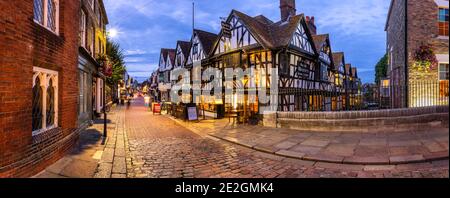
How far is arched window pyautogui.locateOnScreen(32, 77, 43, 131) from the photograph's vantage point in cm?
496

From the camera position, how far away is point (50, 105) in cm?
565

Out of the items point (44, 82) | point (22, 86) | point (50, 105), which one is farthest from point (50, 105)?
point (22, 86)

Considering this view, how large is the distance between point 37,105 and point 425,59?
15.4 m

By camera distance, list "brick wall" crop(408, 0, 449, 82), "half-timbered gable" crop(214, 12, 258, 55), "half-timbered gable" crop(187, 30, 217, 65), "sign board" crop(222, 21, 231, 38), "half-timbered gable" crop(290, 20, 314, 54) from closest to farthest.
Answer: "brick wall" crop(408, 0, 449, 82)
"half-timbered gable" crop(214, 12, 258, 55)
"half-timbered gable" crop(290, 20, 314, 54)
"sign board" crop(222, 21, 231, 38)
"half-timbered gable" crop(187, 30, 217, 65)

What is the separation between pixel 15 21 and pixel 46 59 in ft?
3.87

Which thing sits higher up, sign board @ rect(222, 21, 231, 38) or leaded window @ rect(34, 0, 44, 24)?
sign board @ rect(222, 21, 231, 38)

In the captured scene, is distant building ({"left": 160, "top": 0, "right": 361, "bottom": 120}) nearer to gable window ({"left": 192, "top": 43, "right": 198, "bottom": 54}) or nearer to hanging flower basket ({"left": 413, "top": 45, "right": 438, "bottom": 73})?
hanging flower basket ({"left": 413, "top": 45, "right": 438, "bottom": 73})

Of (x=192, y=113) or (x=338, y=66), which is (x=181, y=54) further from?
(x=338, y=66)

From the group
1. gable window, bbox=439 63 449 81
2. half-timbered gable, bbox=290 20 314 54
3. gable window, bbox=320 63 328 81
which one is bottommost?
gable window, bbox=439 63 449 81

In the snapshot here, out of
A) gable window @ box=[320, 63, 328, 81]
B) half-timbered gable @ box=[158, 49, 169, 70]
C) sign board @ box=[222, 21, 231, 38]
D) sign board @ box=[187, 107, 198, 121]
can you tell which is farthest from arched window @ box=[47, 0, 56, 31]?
half-timbered gable @ box=[158, 49, 169, 70]

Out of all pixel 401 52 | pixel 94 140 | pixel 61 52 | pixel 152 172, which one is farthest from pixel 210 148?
pixel 401 52

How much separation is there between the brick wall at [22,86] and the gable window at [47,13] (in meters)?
0.28

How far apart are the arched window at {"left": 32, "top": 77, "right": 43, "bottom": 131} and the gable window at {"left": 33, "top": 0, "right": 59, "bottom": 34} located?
133 centimetres

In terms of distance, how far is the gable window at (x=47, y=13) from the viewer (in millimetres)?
5074
